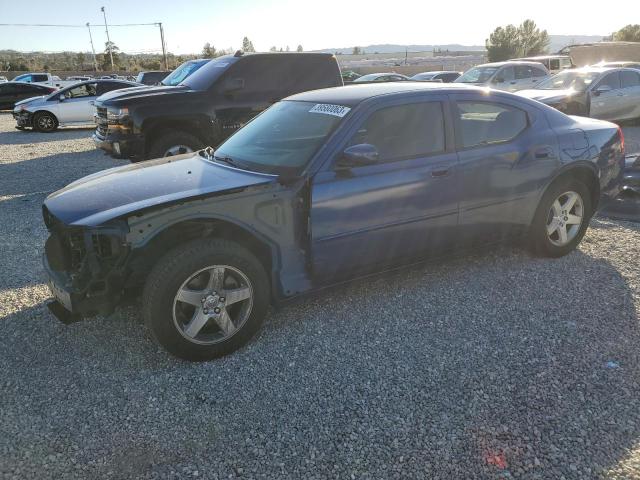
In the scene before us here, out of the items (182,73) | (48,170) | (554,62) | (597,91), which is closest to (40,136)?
(48,170)

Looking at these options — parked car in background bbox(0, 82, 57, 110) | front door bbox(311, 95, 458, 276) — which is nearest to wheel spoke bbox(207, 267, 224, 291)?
front door bbox(311, 95, 458, 276)

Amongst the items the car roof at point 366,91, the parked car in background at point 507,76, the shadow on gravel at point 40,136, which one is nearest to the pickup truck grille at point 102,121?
the car roof at point 366,91

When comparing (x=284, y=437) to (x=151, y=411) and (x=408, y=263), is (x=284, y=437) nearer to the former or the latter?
(x=151, y=411)

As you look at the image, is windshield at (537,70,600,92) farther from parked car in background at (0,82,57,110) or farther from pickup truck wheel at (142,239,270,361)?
parked car in background at (0,82,57,110)

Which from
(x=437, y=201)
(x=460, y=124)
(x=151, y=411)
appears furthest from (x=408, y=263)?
(x=151, y=411)

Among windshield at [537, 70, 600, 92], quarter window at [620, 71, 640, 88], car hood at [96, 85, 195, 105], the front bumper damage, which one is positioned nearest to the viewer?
the front bumper damage

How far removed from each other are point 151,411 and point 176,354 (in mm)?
415

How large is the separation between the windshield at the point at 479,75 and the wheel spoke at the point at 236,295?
13801 millimetres

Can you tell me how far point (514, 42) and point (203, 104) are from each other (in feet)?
148

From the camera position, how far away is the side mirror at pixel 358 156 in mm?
3319

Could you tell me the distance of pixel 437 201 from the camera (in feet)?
12.4

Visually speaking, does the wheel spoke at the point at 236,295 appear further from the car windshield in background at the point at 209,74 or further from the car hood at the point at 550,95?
the car hood at the point at 550,95

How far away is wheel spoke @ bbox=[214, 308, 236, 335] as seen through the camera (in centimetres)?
315

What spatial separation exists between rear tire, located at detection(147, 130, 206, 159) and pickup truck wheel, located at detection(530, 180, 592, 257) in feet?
16.7
